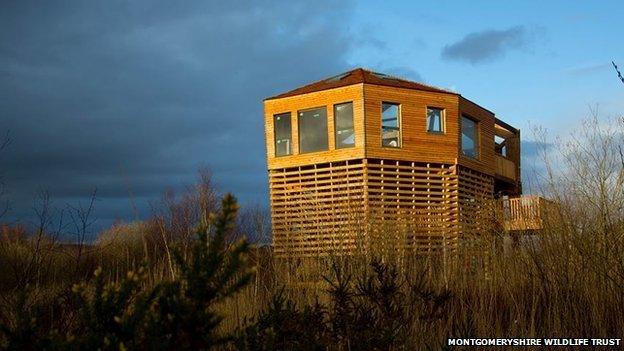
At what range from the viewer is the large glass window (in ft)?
71.3

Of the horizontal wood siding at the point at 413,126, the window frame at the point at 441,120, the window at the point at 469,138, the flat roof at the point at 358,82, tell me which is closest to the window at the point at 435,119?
the window frame at the point at 441,120

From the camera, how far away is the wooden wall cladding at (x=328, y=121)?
20109mm

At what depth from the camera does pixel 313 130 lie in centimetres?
2120

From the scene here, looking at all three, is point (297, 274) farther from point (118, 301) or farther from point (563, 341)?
point (118, 301)

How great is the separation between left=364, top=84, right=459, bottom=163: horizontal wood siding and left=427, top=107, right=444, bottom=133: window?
0.55 ft

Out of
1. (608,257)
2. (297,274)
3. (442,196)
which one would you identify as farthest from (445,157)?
(608,257)

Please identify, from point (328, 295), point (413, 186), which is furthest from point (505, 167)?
point (328, 295)

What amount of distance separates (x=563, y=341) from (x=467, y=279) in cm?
237

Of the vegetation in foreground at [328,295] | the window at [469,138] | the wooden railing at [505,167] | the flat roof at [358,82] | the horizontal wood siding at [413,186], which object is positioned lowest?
the vegetation in foreground at [328,295]

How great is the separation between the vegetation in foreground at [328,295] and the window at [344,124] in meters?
9.50

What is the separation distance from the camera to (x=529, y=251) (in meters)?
6.55

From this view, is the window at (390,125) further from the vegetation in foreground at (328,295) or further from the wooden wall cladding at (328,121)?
the vegetation in foreground at (328,295)

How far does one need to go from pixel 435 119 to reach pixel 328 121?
3.65 metres

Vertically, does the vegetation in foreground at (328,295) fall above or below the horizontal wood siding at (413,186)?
below
